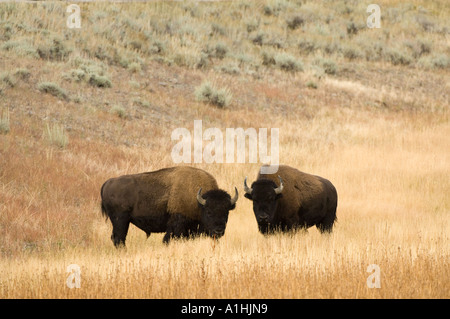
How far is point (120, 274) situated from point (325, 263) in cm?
234

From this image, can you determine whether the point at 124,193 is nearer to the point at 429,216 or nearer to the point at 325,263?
the point at 325,263

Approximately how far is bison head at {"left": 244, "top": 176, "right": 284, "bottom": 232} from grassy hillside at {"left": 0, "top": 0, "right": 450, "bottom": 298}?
0.36 meters

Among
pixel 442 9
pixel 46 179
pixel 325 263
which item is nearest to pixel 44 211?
pixel 46 179

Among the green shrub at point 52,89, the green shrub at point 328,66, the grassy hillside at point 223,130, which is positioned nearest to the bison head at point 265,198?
the grassy hillside at point 223,130

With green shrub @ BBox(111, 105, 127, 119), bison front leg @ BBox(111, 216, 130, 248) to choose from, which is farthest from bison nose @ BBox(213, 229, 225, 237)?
green shrub @ BBox(111, 105, 127, 119)

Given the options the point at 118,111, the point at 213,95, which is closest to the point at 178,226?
the point at 118,111

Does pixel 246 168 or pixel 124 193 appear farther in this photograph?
pixel 246 168

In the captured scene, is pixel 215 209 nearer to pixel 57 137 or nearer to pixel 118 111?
pixel 57 137

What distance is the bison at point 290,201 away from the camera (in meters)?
9.55

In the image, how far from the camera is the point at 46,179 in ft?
42.6

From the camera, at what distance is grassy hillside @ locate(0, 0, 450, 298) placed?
706 cm

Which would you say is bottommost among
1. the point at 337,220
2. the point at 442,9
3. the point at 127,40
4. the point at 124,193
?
the point at 337,220

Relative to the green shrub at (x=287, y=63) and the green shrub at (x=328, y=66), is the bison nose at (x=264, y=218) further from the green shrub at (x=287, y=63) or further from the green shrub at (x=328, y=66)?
the green shrub at (x=328, y=66)

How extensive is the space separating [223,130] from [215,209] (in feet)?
39.4
